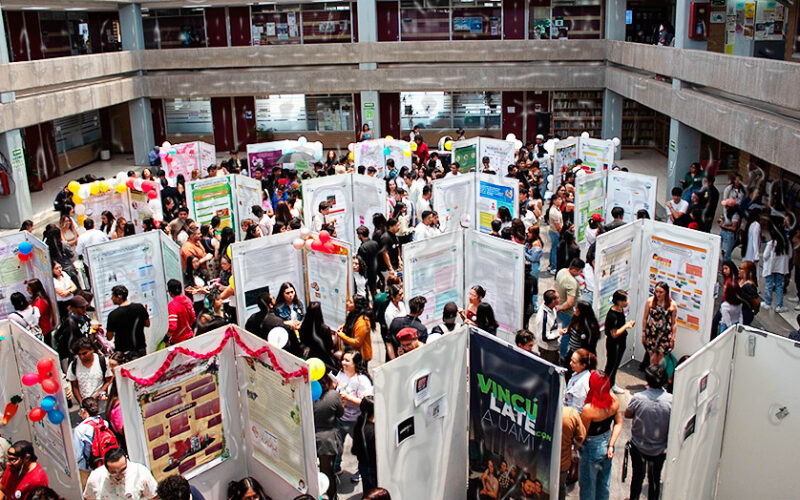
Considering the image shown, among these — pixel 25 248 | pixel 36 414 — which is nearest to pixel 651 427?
pixel 36 414

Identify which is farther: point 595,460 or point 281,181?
point 281,181

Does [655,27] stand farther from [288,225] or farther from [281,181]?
[288,225]

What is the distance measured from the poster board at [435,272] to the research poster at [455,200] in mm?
3294

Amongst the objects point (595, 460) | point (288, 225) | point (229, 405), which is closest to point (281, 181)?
point (288, 225)

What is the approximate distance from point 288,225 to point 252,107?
1607cm

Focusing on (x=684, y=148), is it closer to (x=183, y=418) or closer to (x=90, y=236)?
(x=90, y=236)

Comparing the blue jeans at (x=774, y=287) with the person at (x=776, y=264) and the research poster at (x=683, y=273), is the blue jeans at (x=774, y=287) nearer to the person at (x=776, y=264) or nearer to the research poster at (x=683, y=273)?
the person at (x=776, y=264)

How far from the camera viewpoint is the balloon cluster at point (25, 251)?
10688 mm

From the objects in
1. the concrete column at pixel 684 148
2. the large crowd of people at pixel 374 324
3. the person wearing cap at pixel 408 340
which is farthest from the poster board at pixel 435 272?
the concrete column at pixel 684 148

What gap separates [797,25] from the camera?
16391 mm

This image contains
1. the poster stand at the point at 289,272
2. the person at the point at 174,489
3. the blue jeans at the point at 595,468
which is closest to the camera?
the person at the point at 174,489

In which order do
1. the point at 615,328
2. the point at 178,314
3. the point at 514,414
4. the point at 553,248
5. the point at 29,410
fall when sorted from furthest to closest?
1. the point at 553,248
2. the point at 178,314
3. the point at 615,328
4. the point at 29,410
5. the point at 514,414

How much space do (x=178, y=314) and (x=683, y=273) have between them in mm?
6300

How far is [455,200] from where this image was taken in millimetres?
13977
